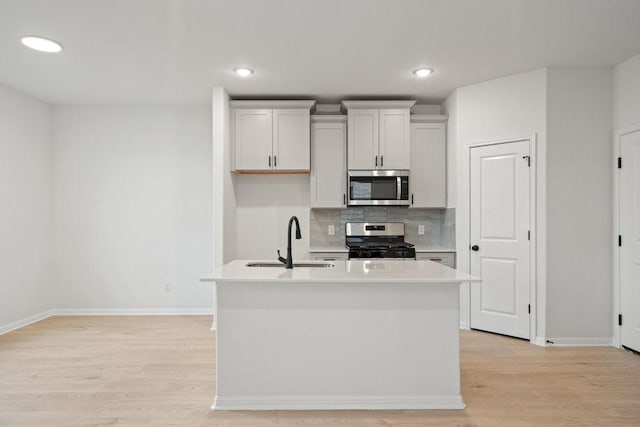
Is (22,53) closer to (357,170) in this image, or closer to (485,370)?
(357,170)

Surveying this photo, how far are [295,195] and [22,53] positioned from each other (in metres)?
2.98

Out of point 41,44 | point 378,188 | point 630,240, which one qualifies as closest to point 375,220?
point 378,188

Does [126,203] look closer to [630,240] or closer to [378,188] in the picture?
[378,188]

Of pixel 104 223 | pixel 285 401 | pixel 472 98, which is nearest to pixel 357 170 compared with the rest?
pixel 472 98

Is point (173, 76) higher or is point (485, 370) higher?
point (173, 76)

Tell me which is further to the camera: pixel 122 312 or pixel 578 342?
pixel 122 312

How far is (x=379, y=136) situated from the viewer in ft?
14.4

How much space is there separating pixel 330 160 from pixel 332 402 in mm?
2784

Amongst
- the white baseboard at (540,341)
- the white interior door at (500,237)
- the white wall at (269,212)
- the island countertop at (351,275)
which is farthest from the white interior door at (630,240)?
the white wall at (269,212)

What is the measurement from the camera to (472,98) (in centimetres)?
403

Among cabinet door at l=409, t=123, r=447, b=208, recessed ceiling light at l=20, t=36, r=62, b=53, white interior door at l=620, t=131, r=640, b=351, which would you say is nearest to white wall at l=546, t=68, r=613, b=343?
white interior door at l=620, t=131, r=640, b=351

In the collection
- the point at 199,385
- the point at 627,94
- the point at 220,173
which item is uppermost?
the point at 627,94

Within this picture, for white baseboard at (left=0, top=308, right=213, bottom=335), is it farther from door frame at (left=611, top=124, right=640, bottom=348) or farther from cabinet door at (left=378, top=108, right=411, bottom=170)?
door frame at (left=611, top=124, right=640, bottom=348)

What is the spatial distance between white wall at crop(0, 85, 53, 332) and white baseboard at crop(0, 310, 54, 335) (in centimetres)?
3
